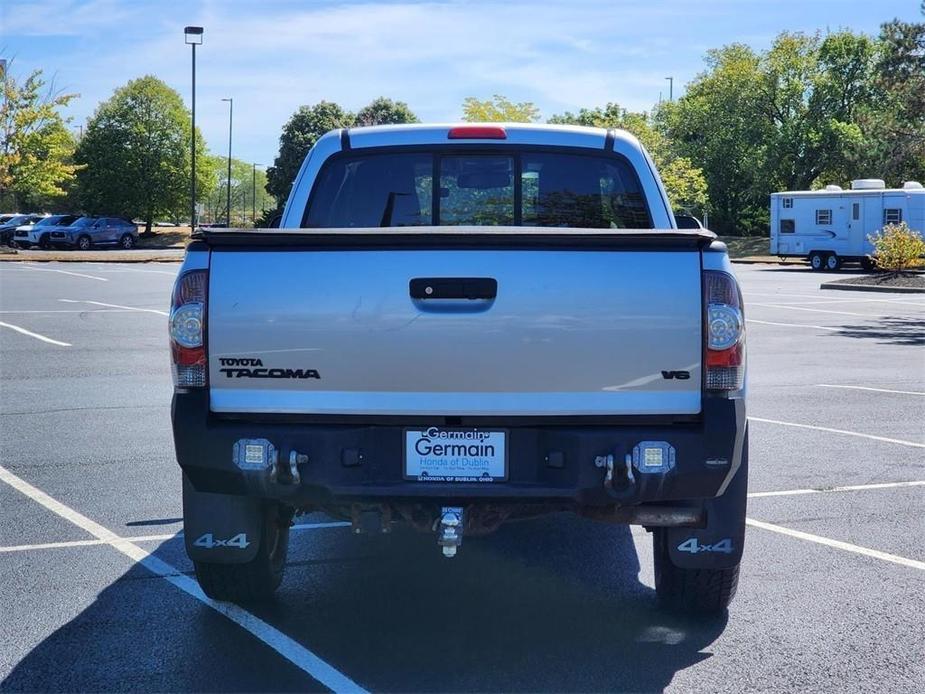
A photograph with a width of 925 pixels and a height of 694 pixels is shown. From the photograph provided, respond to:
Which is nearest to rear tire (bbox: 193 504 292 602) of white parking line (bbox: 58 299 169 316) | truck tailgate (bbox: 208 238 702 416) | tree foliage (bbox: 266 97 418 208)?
truck tailgate (bbox: 208 238 702 416)

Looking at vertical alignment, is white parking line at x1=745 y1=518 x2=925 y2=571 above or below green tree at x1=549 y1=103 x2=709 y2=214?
below

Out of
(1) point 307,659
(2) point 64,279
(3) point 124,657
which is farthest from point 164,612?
(2) point 64,279

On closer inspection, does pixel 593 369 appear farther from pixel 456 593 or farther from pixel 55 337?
pixel 55 337

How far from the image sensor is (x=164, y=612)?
16.5ft

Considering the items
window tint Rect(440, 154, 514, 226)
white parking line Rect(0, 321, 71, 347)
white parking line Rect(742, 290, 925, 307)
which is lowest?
white parking line Rect(0, 321, 71, 347)

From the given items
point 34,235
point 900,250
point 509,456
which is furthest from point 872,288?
point 34,235

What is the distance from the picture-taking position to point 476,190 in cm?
587

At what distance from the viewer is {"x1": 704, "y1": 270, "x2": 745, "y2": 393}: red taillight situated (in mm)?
4199

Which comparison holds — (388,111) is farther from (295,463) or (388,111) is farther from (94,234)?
(295,463)

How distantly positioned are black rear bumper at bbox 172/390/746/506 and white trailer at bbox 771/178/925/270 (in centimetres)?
3861

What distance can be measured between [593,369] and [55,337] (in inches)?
582

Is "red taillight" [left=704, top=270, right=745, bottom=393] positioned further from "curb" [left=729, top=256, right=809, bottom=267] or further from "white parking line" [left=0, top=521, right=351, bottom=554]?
"curb" [left=729, top=256, right=809, bottom=267]

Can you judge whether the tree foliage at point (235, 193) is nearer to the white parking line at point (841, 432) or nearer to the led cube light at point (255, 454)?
the white parking line at point (841, 432)

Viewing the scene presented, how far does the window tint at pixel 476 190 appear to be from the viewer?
19.1 feet
